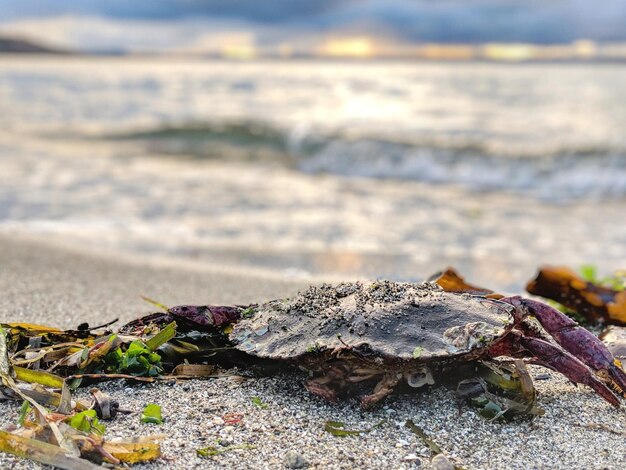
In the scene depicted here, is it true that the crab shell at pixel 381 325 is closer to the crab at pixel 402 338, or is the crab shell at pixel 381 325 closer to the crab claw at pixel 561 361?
the crab at pixel 402 338

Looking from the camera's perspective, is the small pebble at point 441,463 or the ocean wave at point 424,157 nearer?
the small pebble at point 441,463

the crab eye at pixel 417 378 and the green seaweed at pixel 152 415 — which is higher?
the crab eye at pixel 417 378

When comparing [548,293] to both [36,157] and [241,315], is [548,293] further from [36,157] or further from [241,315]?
[36,157]

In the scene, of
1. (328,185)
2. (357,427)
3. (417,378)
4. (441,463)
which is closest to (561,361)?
(417,378)

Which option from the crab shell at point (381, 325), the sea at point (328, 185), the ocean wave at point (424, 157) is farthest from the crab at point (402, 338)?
the ocean wave at point (424, 157)

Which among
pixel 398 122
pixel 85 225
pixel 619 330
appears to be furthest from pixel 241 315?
pixel 398 122

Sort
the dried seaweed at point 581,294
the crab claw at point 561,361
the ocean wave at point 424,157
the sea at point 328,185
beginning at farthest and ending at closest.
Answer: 1. the ocean wave at point 424,157
2. the sea at point 328,185
3. the dried seaweed at point 581,294
4. the crab claw at point 561,361

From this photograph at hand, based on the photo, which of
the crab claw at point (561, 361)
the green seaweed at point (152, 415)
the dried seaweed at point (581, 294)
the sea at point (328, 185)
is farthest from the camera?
the sea at point (328, 185)

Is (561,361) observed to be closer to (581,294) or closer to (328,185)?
(581,294)
